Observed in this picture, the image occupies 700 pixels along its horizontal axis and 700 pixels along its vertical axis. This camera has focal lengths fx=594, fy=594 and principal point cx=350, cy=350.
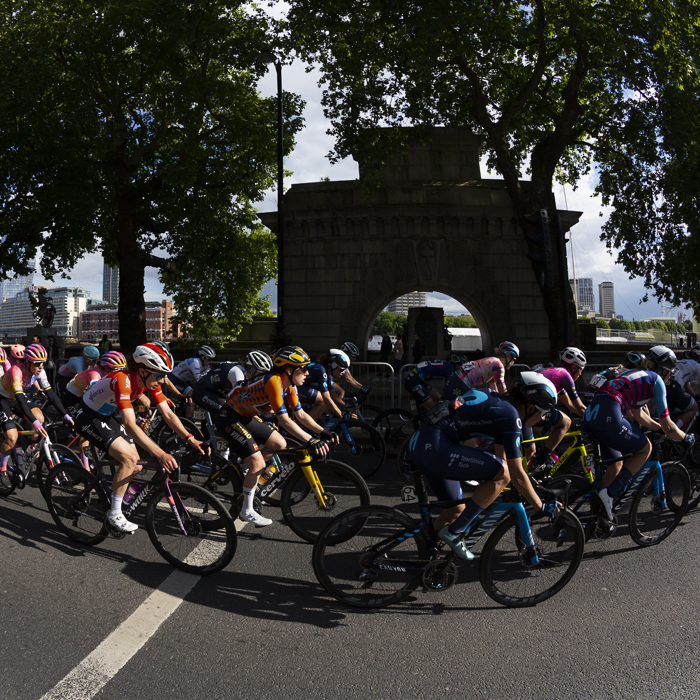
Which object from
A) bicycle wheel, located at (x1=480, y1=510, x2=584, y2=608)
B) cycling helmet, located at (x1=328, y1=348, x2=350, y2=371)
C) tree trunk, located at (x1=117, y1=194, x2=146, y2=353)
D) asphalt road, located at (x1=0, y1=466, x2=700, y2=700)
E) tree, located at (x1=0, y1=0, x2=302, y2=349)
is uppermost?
tree, located at (x1=0, y1=0, x2=302, y2=349)

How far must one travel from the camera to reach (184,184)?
19.1 m

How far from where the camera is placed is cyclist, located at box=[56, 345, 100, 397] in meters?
9.25

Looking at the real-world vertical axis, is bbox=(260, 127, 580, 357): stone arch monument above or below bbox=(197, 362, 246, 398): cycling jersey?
above

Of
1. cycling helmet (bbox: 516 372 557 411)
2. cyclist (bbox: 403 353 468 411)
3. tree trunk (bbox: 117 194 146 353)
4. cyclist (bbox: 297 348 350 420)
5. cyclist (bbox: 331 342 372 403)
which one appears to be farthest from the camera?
tree trunk (bbox: 117 194 146 353)

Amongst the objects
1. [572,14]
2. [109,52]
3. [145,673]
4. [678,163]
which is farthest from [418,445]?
[109,52]

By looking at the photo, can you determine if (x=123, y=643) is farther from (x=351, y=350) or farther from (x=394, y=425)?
(x=351, y=350)

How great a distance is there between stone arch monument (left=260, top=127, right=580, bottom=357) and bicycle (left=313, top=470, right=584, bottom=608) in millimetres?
18915

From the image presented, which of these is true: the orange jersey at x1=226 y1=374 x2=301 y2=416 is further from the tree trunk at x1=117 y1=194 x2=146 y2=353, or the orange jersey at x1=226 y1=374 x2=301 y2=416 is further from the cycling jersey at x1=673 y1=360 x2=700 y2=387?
the tree trunk at x1=117 y1=194 x2=146 y2=353

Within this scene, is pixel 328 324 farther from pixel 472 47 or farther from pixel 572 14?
pixel 572 14

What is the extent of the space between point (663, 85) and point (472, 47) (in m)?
4.50

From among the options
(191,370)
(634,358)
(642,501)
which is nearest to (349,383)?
(191,370)

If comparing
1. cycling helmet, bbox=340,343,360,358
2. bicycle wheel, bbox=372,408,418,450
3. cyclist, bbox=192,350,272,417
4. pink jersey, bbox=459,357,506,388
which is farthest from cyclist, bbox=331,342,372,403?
pink jersey, bbox=459,357,506,388

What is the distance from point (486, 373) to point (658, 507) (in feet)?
7.74

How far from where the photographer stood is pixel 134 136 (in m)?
19.9
